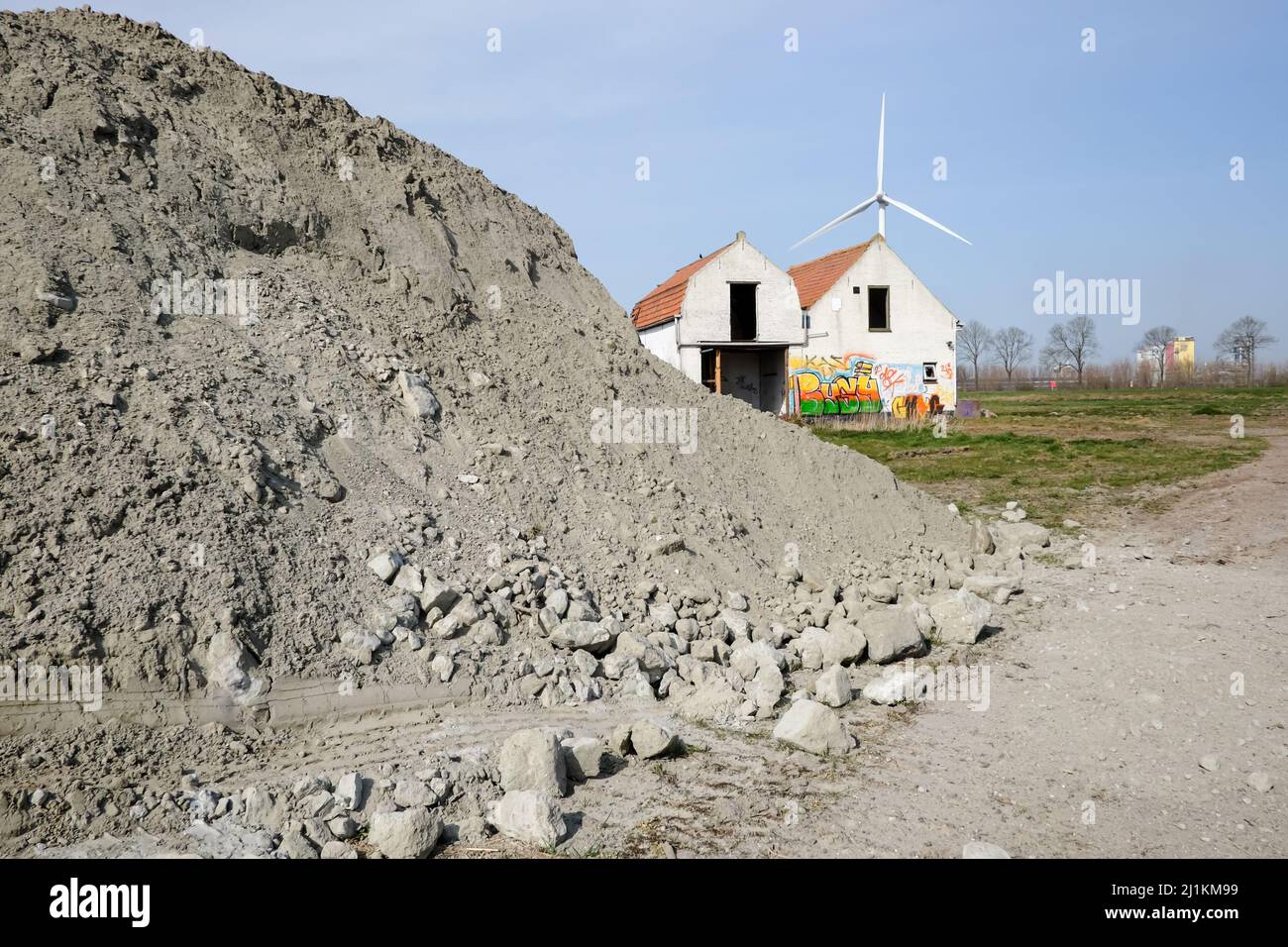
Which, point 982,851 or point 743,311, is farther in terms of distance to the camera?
point 743,311

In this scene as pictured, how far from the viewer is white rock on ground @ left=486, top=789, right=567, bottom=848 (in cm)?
491

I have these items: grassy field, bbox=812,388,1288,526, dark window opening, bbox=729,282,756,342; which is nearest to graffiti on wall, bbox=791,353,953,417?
grassy field, bbox=812,388,1288,526

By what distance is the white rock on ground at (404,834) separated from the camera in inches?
185

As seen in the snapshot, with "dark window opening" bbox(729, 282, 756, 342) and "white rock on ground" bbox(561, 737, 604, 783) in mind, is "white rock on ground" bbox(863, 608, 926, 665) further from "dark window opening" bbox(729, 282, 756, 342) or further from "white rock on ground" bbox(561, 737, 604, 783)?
"dark window opening" bbox(729, 282, 756, 342)

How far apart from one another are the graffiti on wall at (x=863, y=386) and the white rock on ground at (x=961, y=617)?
20033 millimetres

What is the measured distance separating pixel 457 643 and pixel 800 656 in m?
3.24

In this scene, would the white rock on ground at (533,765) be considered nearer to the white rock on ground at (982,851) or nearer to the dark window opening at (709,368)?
the white rock on ground at (982,851)

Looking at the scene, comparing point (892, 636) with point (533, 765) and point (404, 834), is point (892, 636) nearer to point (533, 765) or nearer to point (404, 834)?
point (533, 765)

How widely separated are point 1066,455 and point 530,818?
19.3m

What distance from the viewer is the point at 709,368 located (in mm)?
29344

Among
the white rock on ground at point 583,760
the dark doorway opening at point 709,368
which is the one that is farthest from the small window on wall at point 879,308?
the white rock on ground at point 583,760

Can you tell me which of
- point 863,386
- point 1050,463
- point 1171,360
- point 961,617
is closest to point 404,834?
point 961,617
